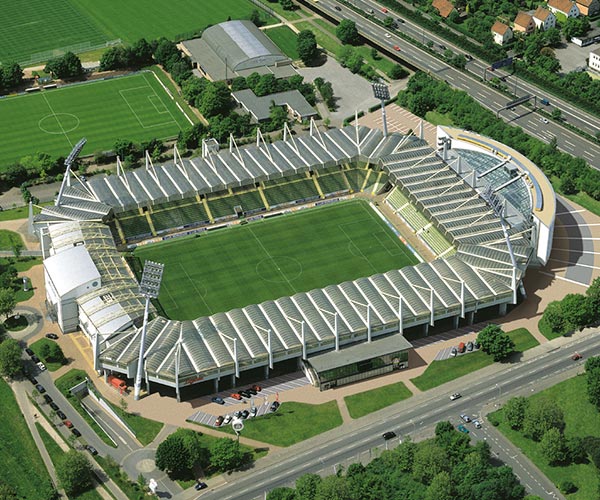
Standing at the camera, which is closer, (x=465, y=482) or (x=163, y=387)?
(x=465, y=482)

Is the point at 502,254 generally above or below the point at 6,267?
above

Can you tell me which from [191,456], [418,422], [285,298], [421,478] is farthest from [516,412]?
[191,456]

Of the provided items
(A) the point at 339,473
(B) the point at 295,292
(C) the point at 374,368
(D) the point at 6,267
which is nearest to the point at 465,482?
(A) the point at 339,473

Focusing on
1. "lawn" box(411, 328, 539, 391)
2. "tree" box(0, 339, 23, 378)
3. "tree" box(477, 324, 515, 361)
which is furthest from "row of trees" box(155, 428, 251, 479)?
"tree" box(477, 324, 515, 361)

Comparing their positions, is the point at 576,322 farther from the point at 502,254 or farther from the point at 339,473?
the point at 339,473

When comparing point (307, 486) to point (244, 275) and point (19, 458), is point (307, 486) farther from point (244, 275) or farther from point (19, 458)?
point (244, 275)

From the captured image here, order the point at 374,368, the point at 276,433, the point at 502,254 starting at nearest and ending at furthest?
1. the point at 276,433
2. the point at 374,368
3. the point at 502,254

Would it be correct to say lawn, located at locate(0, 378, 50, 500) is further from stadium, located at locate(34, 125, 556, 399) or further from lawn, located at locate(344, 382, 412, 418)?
lawn, located at locate(344, 382, 412, 418)
